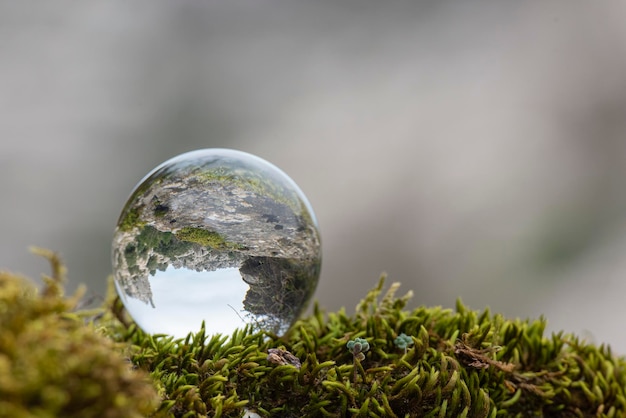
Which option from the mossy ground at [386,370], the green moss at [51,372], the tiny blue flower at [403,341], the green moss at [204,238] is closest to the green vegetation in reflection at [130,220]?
the green moss at [204,238]

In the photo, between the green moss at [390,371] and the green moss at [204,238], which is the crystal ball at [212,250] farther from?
the green moss at [390,371]

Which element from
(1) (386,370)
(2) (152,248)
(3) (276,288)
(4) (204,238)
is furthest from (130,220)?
(1) (386,370)

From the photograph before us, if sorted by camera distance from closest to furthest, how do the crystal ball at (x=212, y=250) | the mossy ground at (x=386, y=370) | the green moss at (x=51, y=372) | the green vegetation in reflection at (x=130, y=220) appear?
the green moss at (x=51, y=372), the mossy ground at (x=386, y=370), the crystal ball at (x=212, y=250), the green vegetation in reflection at (x=130, y=220)

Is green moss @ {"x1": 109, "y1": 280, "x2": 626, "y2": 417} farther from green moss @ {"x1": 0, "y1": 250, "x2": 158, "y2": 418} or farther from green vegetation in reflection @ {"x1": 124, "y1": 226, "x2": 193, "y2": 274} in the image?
green moss @ {"x1": 0, "y1": 250, "x2": 158, "y2": 418}

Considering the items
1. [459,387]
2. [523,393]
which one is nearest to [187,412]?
[459,387]

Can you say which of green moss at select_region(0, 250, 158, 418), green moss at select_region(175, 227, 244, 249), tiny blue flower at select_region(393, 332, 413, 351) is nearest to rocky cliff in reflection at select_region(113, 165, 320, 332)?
green moss at select_region(175, 227, 244, 249)

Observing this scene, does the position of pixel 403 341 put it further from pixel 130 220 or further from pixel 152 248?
pixel 130 220
